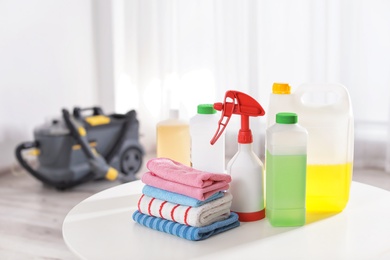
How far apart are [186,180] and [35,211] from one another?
1.60m

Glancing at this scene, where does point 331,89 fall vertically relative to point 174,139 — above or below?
above

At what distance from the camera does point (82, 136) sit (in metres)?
2.89

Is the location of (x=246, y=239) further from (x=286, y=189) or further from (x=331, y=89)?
(x=331, y=89)

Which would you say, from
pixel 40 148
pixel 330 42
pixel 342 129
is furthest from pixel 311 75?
pixel 342 129

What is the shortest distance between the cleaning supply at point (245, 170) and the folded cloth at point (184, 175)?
0.03m

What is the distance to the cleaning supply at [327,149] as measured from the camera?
4.22 feet

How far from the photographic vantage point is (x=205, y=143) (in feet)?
4.45

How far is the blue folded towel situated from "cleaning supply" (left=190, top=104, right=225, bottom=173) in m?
0.16

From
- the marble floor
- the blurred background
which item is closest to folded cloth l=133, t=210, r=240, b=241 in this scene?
the marble floor

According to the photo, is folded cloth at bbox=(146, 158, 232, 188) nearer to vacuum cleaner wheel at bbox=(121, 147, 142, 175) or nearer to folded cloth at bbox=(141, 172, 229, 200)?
folded cloth at bbox=(141, 172, 229, 200)

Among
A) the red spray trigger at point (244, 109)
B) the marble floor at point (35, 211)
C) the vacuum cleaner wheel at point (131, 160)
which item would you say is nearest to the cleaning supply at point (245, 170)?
the red spray trigger at point (244, 109)

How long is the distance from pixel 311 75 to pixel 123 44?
1223 mm

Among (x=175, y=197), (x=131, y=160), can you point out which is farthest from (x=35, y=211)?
(x=175, y=197)

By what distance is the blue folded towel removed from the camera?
1.16 meters
